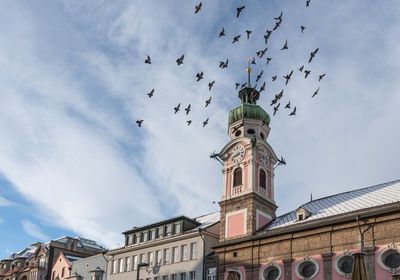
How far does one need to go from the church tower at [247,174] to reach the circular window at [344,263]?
32.5 feet

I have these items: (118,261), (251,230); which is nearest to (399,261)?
(251,230)

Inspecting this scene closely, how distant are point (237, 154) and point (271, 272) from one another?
1425 centimetres

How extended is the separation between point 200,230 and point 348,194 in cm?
1496

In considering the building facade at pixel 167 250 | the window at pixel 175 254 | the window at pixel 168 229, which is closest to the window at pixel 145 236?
the building facade at pixel 167 250

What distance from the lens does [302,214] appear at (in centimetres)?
4147

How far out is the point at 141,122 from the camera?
99.1 feet

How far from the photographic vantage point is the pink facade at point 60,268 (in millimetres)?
65750

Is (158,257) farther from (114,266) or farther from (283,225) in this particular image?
(283,225)

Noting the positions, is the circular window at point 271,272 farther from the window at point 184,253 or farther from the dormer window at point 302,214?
the window at point 184,253

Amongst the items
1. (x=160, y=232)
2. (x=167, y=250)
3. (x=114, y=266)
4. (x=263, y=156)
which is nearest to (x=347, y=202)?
(x=263, y=156)

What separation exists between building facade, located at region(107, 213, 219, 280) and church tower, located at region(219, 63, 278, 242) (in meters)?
2.85

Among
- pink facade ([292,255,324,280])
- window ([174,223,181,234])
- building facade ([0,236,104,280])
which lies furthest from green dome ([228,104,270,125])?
building facade ([0,236,104,280])

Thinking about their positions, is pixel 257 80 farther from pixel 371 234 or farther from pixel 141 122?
pixel 371 234

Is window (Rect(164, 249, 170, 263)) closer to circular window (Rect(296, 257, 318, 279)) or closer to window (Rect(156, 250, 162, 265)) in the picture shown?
window (Rect(156, 250, 162, 265))
